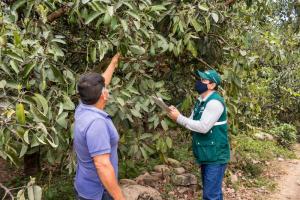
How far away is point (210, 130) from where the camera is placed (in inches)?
147

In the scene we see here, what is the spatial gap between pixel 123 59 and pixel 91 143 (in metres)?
1.26

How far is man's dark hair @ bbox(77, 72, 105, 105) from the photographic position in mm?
2570

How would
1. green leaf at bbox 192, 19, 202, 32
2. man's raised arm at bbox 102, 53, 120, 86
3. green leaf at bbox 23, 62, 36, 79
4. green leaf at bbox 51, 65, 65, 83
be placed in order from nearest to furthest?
1. green leaf at bbox 23, 62, 36, 79
2. green leaf at bbox 51, 65, 65, 83
3. man's raised arm at bbox 102, 53, 120, 86
4. green leaf at bbox 192, 19, 202, 32

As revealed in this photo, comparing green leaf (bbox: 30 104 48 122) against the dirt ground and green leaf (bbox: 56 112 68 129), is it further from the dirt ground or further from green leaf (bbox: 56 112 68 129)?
the dirt ground

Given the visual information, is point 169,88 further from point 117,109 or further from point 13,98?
point 13,98

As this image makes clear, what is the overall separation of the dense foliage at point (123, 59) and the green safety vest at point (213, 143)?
1.03 ft

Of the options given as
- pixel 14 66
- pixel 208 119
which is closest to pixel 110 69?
pixel 208 119

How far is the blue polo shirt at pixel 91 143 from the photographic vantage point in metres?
2.52

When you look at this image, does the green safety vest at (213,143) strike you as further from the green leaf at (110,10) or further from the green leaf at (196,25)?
the green leaf at (110,10)

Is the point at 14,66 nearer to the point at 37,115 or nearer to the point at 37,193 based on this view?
the point at 37,115

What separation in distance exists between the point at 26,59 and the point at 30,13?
717 mm

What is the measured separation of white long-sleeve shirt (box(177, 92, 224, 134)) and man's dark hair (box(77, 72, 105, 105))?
1.25 metres

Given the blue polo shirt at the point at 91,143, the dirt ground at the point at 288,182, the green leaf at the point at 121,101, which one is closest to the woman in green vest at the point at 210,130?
the green leaf at the point at 121,101

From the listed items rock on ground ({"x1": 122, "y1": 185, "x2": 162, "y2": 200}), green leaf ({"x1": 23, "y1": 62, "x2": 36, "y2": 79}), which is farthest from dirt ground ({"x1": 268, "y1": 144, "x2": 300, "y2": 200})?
green leaf ({"x1": 23, "y1": 62, "x2": 36, "y2": 79})
